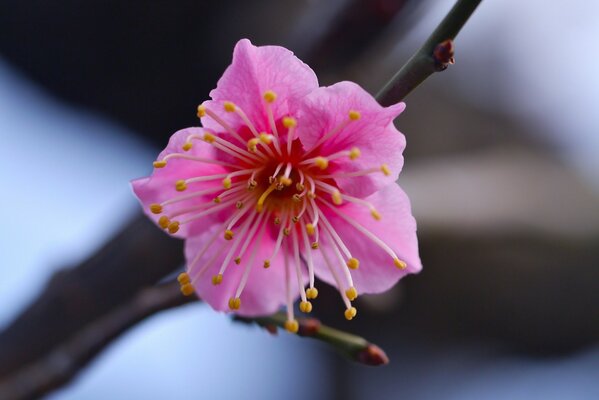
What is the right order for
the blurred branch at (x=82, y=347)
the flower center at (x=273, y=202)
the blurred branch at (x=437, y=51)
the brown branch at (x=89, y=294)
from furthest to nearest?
the brown branch at (x=89, y=294)
the blurred branch at (x=82, y=347)
the flower center at (x=273, y=202)
the blurred branch at (x=437, y=51)

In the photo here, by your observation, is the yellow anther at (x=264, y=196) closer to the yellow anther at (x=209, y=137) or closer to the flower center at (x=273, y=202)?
the flower center at (x=273, y=202)

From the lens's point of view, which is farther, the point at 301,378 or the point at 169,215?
the point at 301,378

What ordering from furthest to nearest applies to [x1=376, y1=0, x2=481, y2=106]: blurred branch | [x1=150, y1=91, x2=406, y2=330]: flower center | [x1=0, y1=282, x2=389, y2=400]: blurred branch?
[x1=0, y1=282, x2=389, y2=400]: blurred branch
[x1=150, y1=91, x2=406, y2=330]: flower center
[x1=376, y1=0, x2=481, y2=106]: blurred branch

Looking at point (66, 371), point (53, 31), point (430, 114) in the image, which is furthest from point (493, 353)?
point (53, 31)

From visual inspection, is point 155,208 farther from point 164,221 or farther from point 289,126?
point 289,126

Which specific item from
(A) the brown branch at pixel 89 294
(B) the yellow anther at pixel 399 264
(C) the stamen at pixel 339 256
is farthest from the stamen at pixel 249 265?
(A) the brown branch at pixel 89 294

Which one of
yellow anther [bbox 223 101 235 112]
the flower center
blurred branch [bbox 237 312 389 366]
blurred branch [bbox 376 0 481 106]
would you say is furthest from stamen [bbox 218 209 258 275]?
blurred branch [bbox 376 0 481 106]

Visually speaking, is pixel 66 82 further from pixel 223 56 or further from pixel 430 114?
pixel 430 114

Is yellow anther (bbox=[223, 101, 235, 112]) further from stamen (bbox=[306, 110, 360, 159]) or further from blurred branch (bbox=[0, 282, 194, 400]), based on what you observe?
blurred branch (bbox=[0, 282, 194, 400])
